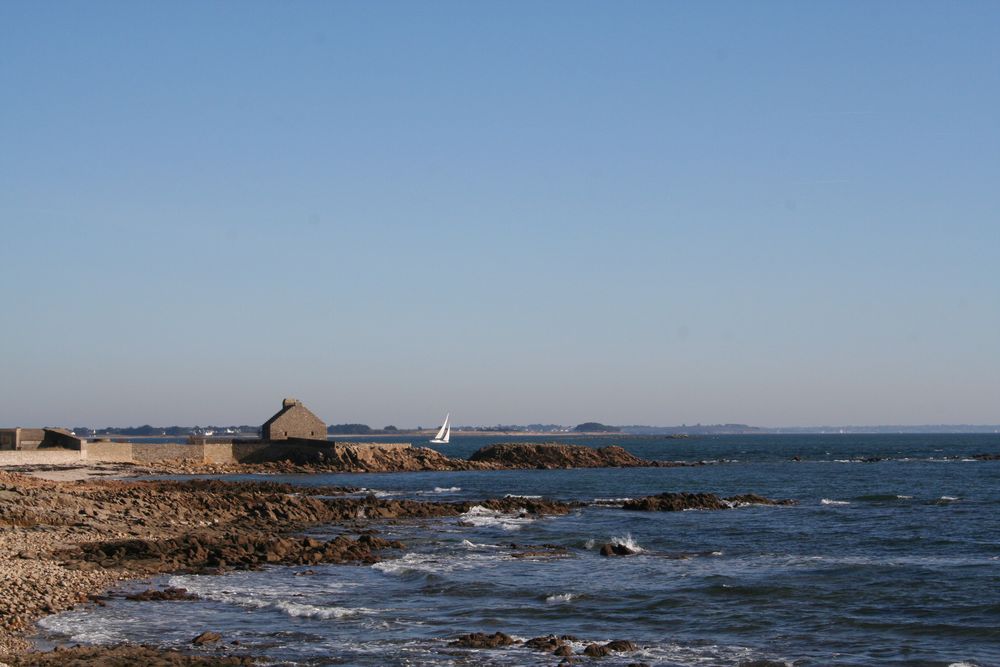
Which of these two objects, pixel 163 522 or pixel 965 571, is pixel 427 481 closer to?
pixel 163 522

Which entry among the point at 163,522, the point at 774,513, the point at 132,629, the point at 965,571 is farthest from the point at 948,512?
the point at 132,629

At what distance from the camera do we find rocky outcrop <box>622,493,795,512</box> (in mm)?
48553

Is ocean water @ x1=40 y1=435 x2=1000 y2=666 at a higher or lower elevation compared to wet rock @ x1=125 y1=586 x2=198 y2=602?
lower

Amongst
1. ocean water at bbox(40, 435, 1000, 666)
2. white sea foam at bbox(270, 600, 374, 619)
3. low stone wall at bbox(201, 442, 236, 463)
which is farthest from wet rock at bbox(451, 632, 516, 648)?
low stone wall at bbox(201, 442, 236, 463)

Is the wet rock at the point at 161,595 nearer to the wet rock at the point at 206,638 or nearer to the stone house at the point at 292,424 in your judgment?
the wet rock at the point at 206,638

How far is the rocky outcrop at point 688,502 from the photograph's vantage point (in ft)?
159

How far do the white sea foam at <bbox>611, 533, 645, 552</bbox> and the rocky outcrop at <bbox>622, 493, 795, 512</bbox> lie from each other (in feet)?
42.2

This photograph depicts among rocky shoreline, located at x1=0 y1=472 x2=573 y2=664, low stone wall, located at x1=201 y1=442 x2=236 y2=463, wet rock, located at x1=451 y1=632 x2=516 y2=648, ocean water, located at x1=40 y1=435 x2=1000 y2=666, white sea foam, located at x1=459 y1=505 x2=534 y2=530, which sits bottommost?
white sea foam, located at x1=459 y1=505 x2=534 y2=530

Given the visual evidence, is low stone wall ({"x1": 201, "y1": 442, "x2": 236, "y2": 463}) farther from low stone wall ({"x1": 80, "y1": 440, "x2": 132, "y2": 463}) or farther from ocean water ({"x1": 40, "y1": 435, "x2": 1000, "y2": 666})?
ocean water ({"x1": 40, "y1": 435, "x2": 1000, "y2": 666})

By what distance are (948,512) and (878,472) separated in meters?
39.1

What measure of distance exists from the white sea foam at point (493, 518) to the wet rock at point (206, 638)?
21630mm

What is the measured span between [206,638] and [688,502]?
113 feet

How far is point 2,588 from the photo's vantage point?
2134 centimetres

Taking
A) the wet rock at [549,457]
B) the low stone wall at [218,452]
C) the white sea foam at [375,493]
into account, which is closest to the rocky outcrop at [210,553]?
the white sea foam at [375,493]
